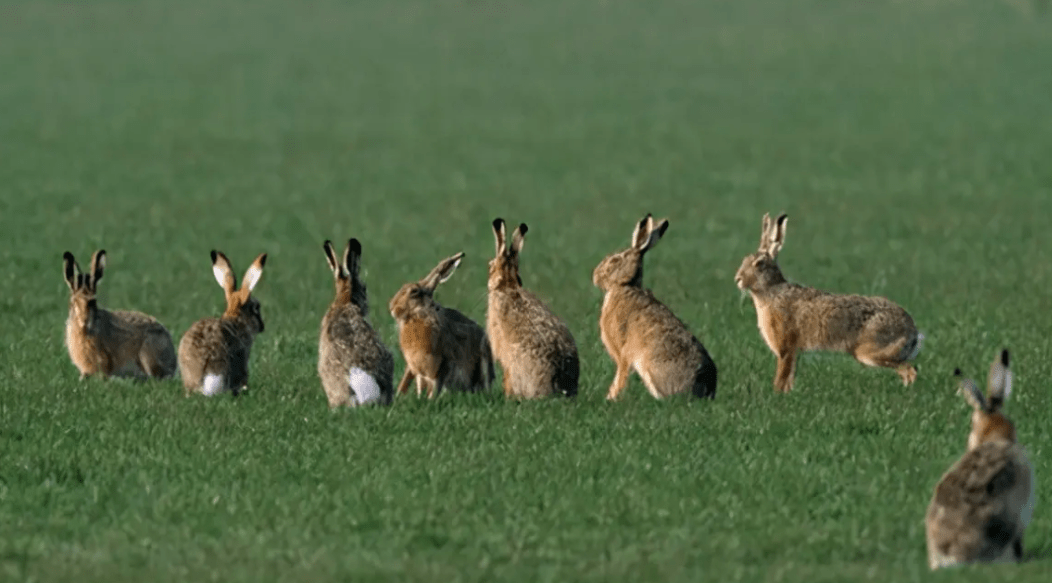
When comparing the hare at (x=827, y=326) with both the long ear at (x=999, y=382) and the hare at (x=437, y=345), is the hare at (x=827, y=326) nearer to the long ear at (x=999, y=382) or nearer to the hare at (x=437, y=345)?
the hare at (x=437, y=345)

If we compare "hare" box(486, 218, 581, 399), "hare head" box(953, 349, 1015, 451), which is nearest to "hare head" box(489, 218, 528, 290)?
"hare" box(486, 218, 581, 399)

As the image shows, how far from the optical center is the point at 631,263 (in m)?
14.1

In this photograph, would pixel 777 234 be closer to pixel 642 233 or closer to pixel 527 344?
pixel 642 233

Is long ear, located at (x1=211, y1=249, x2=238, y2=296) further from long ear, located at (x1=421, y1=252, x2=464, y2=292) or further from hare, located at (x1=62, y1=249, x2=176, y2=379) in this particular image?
long ear, located at (x1=421, y1=252, x2=464, y2=292)

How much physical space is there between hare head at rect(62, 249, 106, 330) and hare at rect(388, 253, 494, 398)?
2.09 metres

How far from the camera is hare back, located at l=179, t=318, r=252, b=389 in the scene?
13.4 m

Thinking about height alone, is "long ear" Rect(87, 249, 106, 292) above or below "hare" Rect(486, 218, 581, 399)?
above

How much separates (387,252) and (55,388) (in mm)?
10030

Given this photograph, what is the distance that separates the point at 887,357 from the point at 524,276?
755cm

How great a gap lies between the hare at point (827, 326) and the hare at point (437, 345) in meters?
2.08

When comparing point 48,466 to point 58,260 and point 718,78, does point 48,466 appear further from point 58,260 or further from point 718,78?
point 718,78

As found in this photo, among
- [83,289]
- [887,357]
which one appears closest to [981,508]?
[887,357]

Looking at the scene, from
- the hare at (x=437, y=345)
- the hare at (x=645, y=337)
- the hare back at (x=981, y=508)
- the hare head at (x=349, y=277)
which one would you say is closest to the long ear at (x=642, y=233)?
the hare at (x=645, y=337)

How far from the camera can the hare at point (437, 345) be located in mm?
13250
